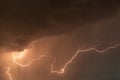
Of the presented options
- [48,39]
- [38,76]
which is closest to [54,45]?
[48,39]

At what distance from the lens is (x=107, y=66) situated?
10.8 m

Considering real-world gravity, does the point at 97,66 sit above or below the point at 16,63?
below

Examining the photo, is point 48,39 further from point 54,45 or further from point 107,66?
point 107,66

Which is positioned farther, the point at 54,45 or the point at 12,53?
the point at 12,53

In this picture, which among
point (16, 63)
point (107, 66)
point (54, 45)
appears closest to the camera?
point (107, 66)

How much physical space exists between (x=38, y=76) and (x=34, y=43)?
4.04ft

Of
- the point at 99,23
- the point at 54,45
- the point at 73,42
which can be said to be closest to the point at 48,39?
the point at 54,45

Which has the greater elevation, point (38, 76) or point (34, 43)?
point (34, 43)

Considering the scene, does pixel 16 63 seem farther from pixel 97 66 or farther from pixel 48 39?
pixel 97 66

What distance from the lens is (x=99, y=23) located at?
35.7 feet

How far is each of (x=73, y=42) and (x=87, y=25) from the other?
2.56 feet

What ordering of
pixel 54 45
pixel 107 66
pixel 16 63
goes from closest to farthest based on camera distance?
pixel 107 66
pixel 54 45
pixel 16 63

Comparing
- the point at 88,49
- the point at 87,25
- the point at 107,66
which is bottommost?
the point at 107,66

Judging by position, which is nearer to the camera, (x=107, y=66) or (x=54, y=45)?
(x=107, y=66)
